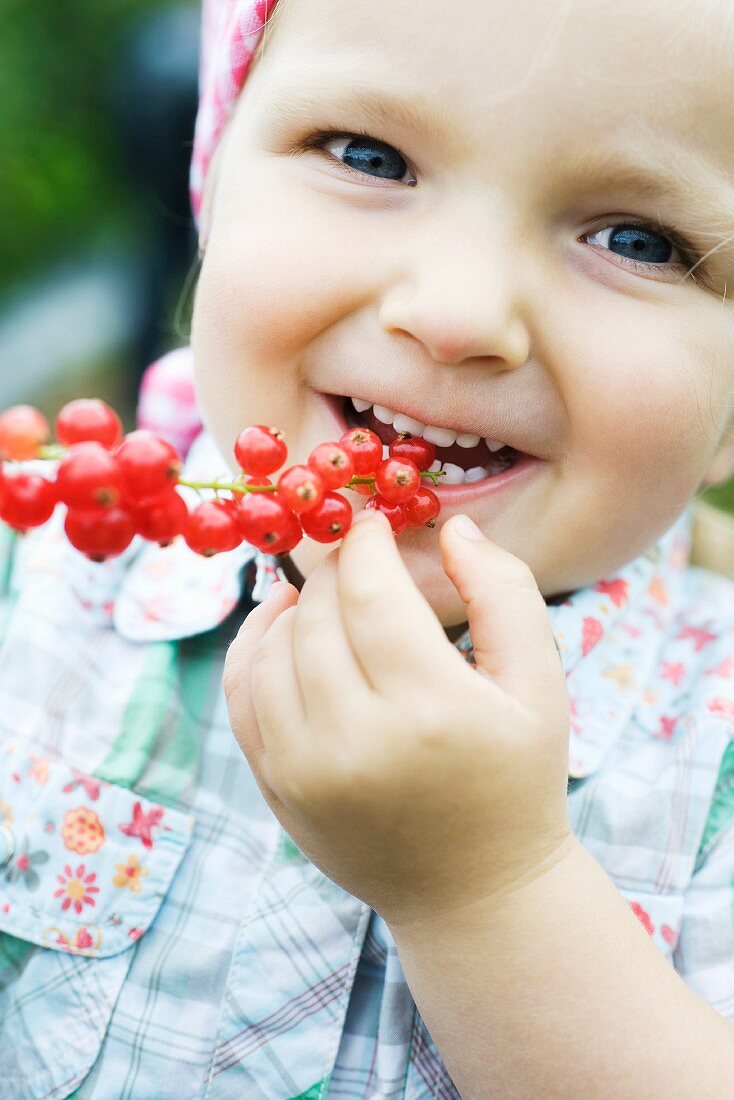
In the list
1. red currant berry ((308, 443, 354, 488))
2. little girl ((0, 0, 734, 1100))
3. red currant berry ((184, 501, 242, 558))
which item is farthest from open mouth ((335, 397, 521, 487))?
red currant berry ((184, 501, 242, 558))

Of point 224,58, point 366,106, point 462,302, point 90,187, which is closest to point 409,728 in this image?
point 462,302

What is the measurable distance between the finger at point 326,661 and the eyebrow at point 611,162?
44 centimetres

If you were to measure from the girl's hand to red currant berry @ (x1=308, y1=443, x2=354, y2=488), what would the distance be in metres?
0.04

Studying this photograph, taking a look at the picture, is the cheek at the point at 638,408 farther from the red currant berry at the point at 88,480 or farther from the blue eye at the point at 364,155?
the red currant berry at the point at 88,480

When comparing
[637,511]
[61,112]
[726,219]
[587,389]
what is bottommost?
[61,112]

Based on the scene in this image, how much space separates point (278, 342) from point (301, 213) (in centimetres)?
14

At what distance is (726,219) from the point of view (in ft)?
3.51

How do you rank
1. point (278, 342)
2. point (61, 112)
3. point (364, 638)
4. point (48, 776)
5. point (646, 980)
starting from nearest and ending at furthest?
point (364, 638)
point (646, 980)
point (278, 342)
point (48, 776)
point (61, 112)

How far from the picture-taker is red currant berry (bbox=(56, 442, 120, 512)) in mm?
795

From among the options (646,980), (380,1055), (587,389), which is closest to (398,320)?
(587,389)

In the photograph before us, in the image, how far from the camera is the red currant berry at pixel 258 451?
926 mm

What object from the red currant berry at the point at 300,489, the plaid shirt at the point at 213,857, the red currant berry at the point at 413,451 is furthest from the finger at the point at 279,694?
the plaid shirt at the point at 213,857

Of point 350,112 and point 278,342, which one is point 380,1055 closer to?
point 278,342

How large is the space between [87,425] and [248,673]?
0.29 meters
